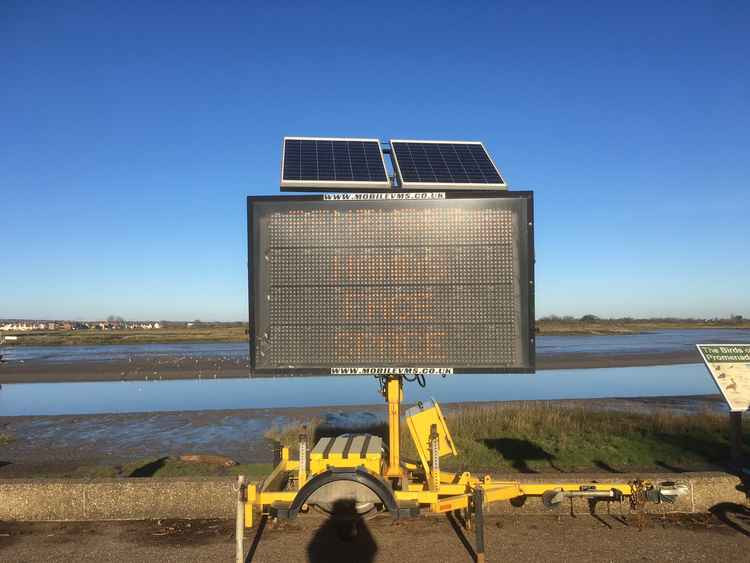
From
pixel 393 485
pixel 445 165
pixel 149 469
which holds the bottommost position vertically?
pixel 149 469

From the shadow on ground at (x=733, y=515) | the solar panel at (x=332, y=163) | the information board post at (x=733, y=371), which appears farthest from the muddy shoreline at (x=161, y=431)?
the information board post at (x=733, y=371)

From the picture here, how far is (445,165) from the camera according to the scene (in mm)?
8383

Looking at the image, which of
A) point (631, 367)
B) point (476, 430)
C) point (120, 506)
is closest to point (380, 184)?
point (120, 506)

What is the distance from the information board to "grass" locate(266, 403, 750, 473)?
14.0 feet

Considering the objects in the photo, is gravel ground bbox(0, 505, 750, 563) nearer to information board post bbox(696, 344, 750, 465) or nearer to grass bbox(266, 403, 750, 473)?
information board post bbox(696, 344, 750, 465)

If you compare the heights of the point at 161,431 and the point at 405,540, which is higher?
the point at 405,540

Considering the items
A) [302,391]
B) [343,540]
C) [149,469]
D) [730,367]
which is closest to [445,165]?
[730,367]

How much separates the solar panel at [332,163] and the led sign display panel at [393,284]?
1.74 ft

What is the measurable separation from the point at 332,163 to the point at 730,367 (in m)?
6.03

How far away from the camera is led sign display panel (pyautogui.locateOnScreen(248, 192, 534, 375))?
6984 millimetres

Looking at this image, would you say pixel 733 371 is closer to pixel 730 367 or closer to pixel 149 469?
pixel 730 367

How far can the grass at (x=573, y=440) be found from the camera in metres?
12.1

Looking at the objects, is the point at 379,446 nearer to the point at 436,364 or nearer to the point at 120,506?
the point at 436,364

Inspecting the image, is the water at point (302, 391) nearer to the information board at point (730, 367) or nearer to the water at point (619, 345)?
the water at point (619, 345)
